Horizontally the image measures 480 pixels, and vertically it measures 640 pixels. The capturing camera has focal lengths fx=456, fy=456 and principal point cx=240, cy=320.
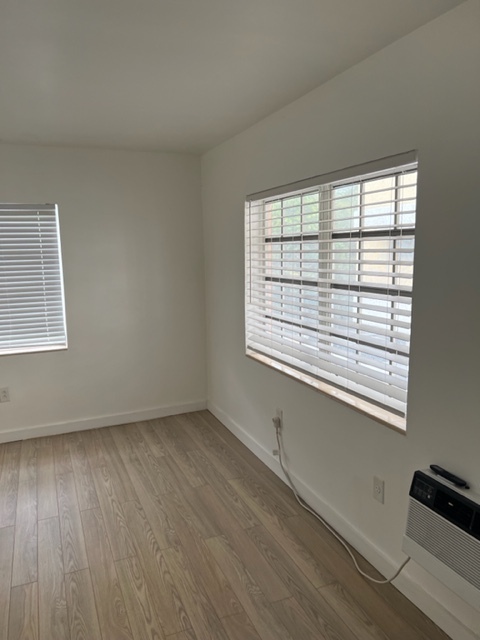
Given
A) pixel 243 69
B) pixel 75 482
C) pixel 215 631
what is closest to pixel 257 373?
pixel 75 482

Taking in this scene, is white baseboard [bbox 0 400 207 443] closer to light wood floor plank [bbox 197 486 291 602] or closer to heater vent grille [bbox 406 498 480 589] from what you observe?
light wood floor plank [bbox 197 486 291 602]

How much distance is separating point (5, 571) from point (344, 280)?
2182 millimetres

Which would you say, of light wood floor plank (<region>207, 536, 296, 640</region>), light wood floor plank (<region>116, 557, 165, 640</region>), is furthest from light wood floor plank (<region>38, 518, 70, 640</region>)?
light wood floor plank (<region>207, 536, 296, 640</region>)

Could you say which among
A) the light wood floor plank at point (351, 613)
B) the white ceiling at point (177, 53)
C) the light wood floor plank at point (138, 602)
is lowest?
the light wood floor plank at point (138, 602)

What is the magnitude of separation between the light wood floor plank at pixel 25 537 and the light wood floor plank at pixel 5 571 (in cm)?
2

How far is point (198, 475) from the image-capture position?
307 cm

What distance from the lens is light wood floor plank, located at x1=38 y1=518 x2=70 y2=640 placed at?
73.2 inches

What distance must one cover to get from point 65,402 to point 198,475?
1.44 meters

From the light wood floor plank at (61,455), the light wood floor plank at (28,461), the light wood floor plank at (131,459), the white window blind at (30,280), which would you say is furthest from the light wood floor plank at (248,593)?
the white window blind at (30,280)

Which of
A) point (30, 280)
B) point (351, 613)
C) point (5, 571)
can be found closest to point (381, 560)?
point (351, 613)

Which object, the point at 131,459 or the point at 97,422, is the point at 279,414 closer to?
the point at 131,459

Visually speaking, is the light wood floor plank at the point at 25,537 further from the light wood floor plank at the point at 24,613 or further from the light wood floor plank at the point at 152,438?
the light wood floor plank at the point at 152,438

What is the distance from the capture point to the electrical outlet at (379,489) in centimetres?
210

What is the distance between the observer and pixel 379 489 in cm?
212
